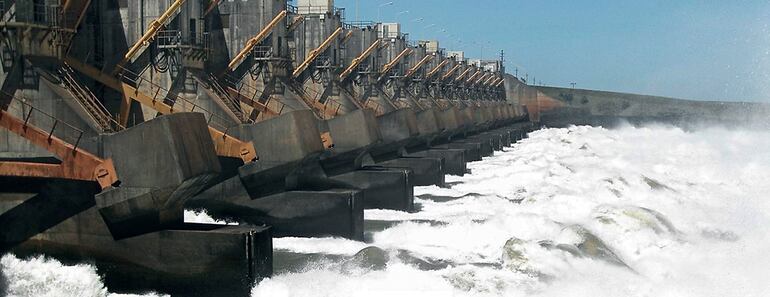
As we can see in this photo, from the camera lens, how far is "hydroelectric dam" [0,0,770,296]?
1725 centimetres

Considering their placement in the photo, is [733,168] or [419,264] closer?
[419,264]

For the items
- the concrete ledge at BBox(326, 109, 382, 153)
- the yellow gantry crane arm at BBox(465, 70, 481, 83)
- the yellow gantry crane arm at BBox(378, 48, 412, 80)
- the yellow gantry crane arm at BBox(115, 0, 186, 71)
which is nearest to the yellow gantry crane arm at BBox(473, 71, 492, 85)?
the yellow gantry crane arm at BBox(465, 70, 481, 83)

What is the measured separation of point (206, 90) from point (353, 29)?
2253 centimetres

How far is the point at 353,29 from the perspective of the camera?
51.0 metres

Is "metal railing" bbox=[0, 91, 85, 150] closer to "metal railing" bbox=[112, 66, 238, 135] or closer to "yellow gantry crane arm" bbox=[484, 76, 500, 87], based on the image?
"metal railing" bbox=[112, 66, 238, 135]

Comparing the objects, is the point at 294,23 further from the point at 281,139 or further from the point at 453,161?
the point at 281,139

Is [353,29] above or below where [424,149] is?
above

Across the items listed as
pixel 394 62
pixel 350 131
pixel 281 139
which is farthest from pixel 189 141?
pixel 394 62

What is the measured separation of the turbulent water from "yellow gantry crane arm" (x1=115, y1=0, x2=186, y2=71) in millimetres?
8100

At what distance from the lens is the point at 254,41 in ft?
113

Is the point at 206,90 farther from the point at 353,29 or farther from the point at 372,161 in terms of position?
the point at 353,29

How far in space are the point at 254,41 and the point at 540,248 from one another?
17950mm

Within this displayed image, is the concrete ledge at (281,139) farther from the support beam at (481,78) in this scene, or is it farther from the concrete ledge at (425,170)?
the support beam at (481,78)

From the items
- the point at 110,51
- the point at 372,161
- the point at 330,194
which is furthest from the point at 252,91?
the point at 330,194
